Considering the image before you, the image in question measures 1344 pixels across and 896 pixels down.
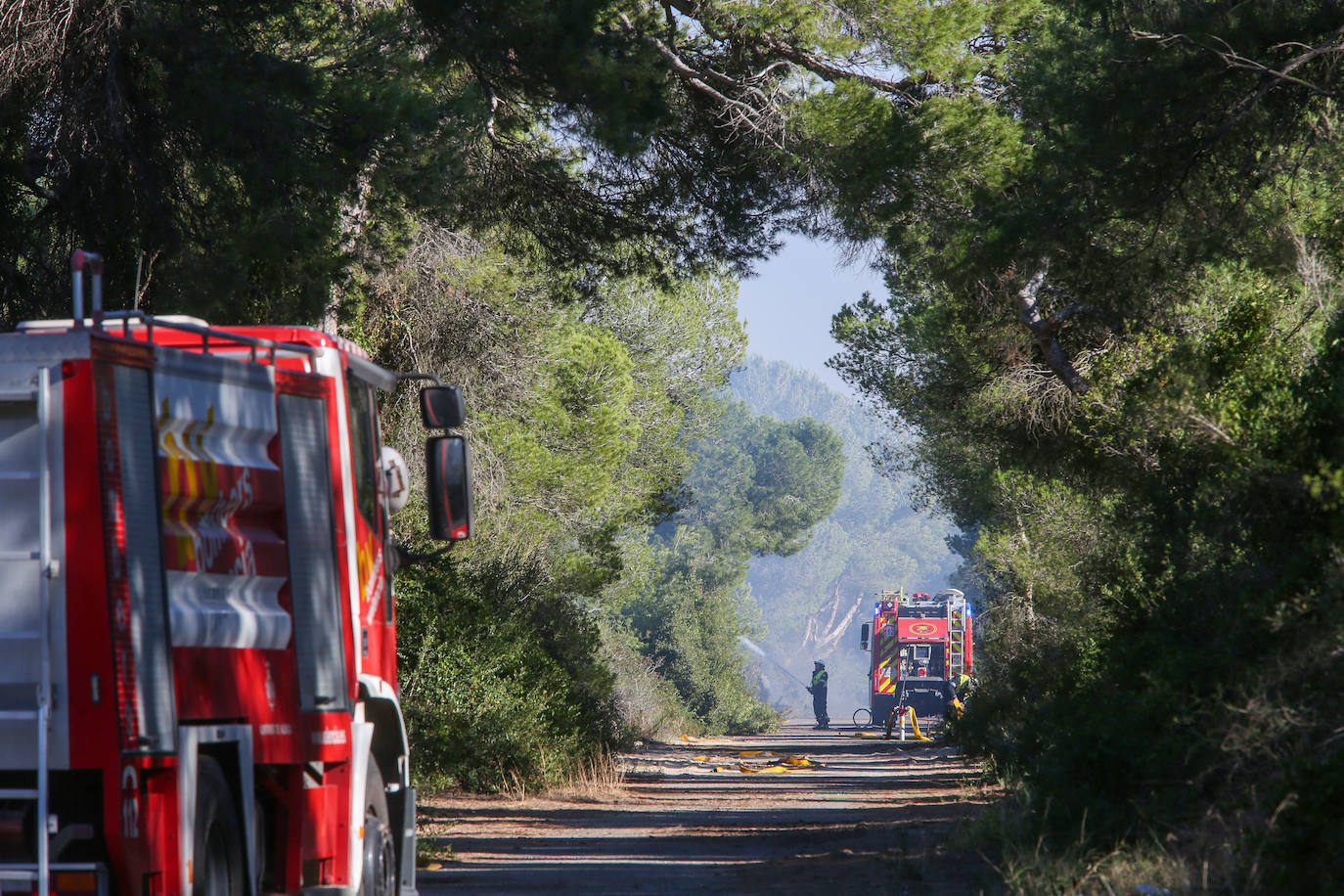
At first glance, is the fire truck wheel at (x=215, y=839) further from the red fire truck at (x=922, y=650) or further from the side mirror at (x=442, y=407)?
the red fire truck at (x=922, y=650)

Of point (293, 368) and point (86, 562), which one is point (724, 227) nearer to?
point (293, 368)

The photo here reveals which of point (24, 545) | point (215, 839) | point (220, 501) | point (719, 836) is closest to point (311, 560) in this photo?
point (220, 501)

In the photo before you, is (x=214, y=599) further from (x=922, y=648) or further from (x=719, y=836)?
(x=922, y=648)

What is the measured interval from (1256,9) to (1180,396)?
2614 mm

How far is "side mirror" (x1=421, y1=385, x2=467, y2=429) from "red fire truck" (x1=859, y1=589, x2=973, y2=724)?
32.4m

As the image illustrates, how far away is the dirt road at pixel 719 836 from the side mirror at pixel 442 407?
3.64m

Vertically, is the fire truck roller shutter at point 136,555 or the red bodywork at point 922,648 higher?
the fire truck roller shutter at point 136,555

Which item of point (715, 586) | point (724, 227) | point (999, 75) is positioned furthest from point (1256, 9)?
point (715, 586)

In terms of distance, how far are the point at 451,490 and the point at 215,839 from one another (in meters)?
2.06

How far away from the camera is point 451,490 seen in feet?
22.6

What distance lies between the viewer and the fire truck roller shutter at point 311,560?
6.13m

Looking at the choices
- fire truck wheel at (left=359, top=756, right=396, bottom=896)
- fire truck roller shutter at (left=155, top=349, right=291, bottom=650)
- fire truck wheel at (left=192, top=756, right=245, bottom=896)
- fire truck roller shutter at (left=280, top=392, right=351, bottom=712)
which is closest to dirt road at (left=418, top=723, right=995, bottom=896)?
fire truck wheel at (left=359, top=756, right=396, bottom=896)

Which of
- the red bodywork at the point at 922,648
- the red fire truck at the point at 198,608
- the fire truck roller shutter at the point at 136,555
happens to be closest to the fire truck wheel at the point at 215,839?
the red fire truck at the point at 198,608

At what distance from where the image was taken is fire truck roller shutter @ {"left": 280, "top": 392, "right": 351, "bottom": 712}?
613 centimetres
